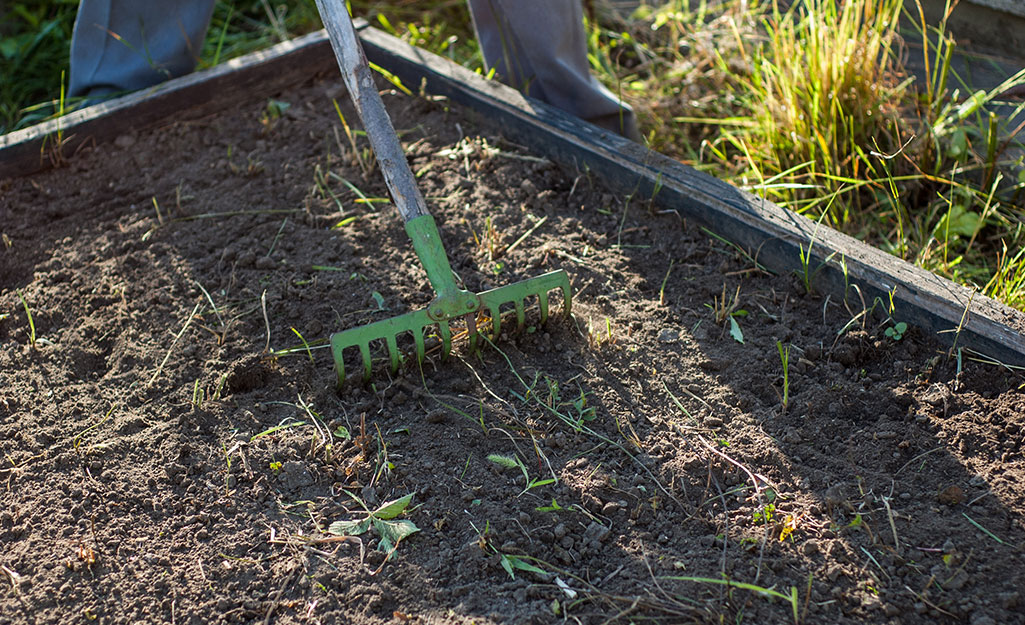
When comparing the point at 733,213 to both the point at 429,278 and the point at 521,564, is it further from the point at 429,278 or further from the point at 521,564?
the point at 521,564

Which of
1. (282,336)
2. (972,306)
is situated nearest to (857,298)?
(972,306)

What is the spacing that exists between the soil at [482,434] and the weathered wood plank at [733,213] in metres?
0.05

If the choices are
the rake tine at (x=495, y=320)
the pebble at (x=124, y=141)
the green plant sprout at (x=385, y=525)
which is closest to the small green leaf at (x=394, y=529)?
the green plant sprout at (x=385, y=525)

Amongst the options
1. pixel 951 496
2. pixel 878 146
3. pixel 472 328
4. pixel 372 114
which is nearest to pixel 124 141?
pixel 372 114

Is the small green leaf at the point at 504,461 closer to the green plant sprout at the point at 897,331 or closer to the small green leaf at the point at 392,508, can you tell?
the small green leaf at the point at 392,508

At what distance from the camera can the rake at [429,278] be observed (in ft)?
6.41

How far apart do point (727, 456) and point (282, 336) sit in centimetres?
109

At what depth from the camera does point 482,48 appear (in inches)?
115

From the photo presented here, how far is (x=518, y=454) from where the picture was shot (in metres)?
1.83

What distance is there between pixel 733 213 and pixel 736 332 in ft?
1.22

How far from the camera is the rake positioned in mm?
1953

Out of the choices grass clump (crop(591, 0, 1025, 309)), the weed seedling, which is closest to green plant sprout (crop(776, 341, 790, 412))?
grass clump (crop(591, 0, 1025, 309))

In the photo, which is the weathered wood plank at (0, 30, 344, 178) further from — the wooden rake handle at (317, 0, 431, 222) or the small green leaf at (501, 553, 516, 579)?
the small green leaf at (501, 553, 516, 579)

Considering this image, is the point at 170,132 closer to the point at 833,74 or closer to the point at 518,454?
the point at 518,454
